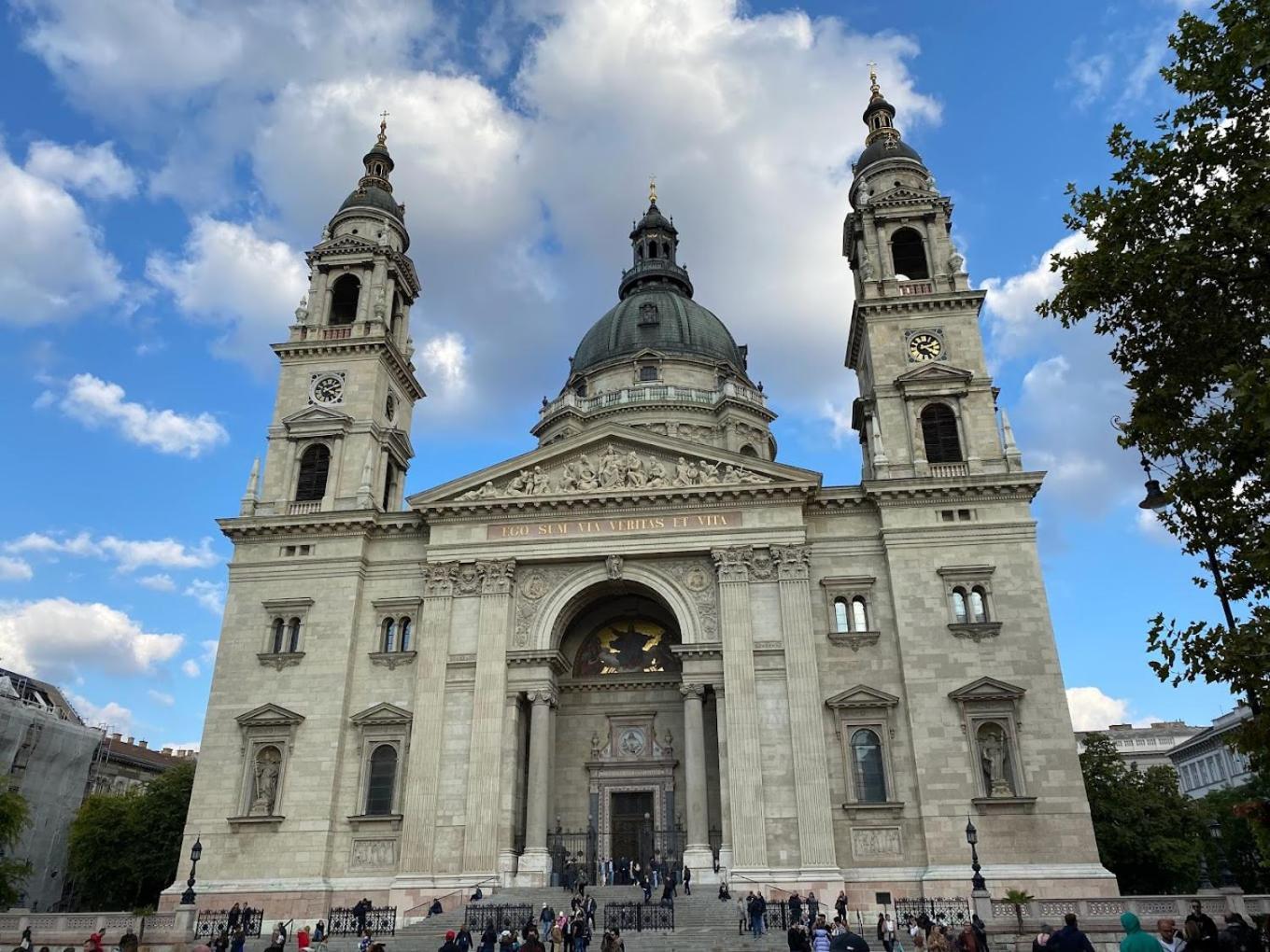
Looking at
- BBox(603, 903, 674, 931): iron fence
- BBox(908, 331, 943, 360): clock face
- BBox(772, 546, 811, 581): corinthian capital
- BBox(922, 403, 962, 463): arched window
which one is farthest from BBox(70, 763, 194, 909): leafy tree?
BBox(908, 331, 943, 360): clock face

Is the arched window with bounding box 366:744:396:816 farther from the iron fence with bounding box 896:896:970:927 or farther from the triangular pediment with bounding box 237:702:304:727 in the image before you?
the iron fence with bounding box 896:896:970:927

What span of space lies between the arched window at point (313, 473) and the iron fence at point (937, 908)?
26549mm

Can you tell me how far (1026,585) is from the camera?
1321 inches

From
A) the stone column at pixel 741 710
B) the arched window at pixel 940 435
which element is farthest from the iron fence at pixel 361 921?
the arched window at pixel 940 435

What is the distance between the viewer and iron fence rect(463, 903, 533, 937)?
86.8ft

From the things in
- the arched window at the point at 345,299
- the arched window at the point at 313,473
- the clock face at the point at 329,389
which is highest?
the arched window at the point at 345,299

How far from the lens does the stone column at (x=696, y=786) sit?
30969mm

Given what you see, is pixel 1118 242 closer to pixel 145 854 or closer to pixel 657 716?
pixel 657 716

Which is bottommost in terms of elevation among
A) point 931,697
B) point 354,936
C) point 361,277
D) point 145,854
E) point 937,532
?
point 354,936

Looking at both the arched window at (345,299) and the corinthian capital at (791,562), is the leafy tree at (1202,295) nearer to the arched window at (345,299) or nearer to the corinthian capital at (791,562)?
A: the corinthian capital at (791,562)

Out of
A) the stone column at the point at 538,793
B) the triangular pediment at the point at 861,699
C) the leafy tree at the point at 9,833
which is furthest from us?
the leafy tree at the point at 9,833

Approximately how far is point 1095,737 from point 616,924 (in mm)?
32780

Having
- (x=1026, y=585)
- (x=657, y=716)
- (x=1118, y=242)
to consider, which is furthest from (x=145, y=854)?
(x=1118, y=242)

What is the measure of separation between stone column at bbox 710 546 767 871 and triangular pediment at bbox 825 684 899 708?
9.13 ft
